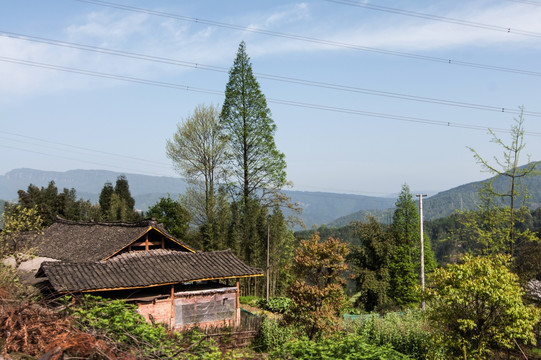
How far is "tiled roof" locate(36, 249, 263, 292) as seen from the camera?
1497cm

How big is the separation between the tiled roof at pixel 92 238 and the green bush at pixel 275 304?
324 inches

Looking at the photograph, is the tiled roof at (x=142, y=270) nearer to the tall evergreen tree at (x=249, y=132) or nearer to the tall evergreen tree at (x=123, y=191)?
the tall evergreen tree at (x=249, y=132)

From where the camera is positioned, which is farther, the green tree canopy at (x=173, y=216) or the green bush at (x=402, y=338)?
the green tree canopy at (x=173, y=216)

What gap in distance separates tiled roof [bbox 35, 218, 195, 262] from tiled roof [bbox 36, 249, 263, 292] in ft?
2.42

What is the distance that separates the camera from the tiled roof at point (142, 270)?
14969 mm

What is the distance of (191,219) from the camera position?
31.5 m

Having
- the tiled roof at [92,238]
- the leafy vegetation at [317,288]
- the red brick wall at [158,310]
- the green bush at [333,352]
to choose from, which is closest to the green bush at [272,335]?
the leafy vegetation at [317,288]

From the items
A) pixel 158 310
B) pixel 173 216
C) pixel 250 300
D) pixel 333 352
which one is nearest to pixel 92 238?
pixel 158 310

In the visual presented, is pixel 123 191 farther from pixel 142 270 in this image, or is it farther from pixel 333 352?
pixel 333 352

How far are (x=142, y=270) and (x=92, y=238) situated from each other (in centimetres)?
693

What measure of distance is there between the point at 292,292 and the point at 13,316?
941 centimetres

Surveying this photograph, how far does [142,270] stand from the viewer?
661 inches

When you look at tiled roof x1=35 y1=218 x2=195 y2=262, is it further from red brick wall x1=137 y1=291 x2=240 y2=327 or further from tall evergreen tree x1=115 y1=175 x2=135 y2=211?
tall evergreen tree x1=115 y1=175 x2=135 y2=211

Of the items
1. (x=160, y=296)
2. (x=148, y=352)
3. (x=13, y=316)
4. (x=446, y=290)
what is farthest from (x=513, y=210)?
(x=13, y=316)
